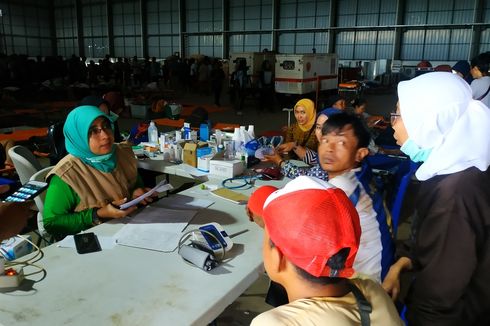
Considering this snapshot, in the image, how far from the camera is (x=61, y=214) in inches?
86.4

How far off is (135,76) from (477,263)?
18.8 meters

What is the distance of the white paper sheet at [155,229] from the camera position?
190 cm

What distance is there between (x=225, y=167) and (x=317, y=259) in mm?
2092

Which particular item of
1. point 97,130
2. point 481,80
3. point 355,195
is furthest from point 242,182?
point 481,80

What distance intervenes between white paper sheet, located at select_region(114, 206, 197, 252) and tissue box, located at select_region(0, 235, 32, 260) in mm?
403

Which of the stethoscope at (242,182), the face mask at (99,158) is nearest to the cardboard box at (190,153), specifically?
the stethoscope at (242,182)

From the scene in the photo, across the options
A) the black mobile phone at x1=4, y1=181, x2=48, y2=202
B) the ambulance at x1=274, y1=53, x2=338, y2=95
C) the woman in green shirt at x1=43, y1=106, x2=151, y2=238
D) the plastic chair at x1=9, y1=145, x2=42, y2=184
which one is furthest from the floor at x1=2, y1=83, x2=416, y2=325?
the plastic chair at x1=9, y1=145, x2=42, y2=184

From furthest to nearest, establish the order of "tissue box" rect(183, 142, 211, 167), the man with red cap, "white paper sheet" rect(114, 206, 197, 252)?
"tissue box" rect(183, 142, 211, 167) < "white paper sheet" rect(114, 206, 197, 252) < the man with red cap

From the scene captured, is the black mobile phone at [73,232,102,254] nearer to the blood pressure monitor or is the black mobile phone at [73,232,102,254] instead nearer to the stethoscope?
the blood pressure monitor

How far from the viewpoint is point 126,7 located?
85.5ft

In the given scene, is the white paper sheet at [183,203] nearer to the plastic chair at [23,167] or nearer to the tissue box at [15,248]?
the tissue box at [15,248]

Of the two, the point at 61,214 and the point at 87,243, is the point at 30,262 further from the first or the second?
the point at 61,214

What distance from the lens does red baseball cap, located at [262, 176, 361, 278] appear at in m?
0.96

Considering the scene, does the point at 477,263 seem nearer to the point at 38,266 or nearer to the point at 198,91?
the point at 38,266
